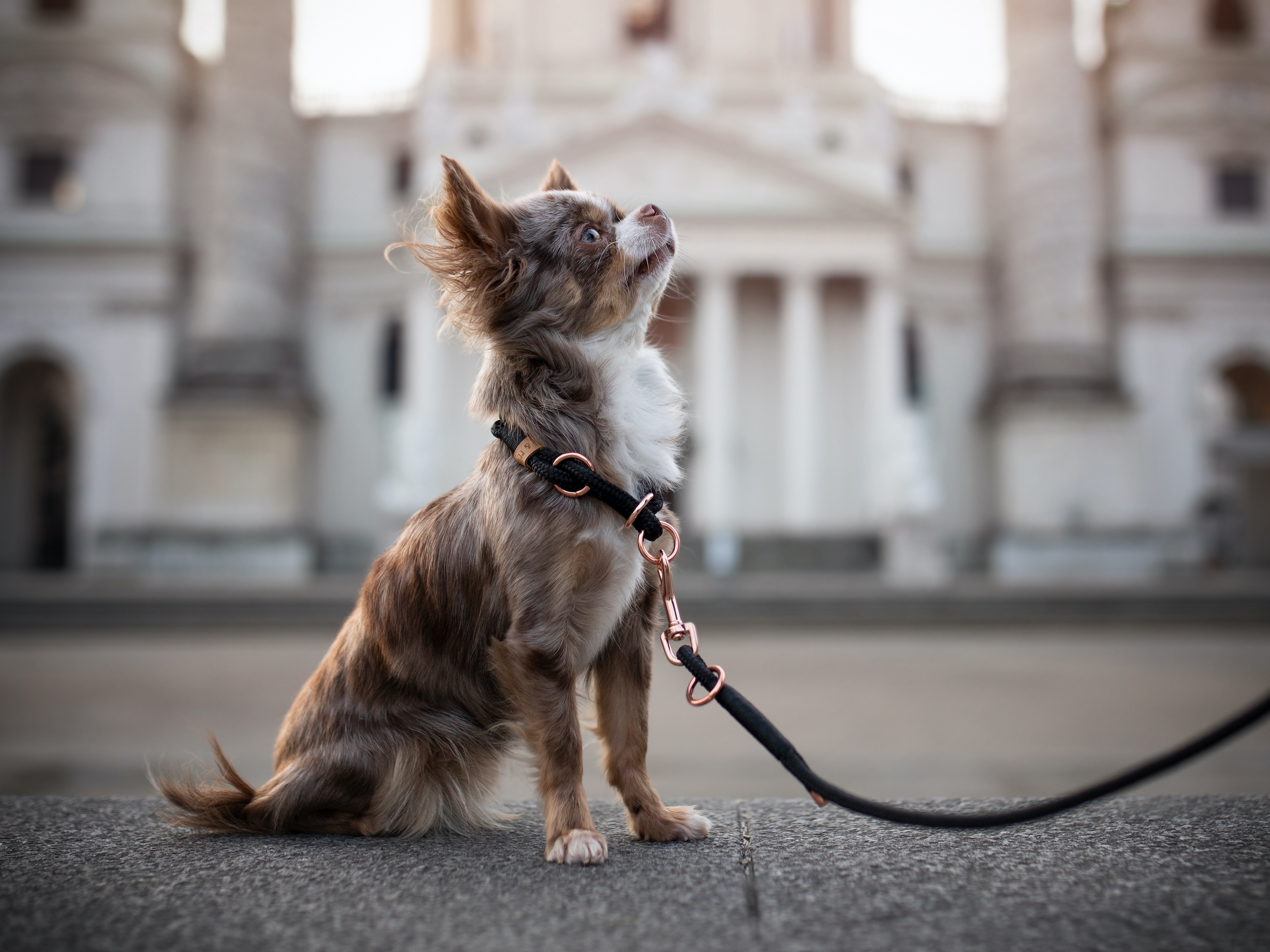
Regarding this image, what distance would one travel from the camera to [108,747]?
6.38m

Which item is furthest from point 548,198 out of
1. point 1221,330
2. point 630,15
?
point 630,15

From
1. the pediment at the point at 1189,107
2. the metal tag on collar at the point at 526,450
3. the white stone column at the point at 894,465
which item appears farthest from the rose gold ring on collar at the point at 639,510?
the pediment at the point at 1189,107

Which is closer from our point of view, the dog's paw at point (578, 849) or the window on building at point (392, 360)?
the dog's paw at point (578, 849)

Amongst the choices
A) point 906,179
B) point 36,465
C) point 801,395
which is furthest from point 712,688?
point 36,465

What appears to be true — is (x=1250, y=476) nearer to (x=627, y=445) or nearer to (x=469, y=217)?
(x=627, y=445)

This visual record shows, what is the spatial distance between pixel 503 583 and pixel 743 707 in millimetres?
569

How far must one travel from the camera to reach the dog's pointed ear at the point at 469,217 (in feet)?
6.19

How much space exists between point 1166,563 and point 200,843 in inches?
1234

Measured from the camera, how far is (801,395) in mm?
28047

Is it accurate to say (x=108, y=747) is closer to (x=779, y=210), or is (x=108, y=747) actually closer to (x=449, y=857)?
(x=449, y=857)

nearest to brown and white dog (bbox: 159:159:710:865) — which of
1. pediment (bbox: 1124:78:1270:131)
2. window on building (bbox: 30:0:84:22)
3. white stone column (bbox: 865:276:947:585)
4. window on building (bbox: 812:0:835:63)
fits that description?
white stone column (bbox: 865:276:947:585)

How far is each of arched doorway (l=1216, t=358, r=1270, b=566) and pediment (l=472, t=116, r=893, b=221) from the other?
15.8 meters

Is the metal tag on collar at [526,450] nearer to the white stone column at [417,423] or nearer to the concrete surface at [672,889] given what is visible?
the concrete surface at [672,889]

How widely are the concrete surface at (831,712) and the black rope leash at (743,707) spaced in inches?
20.1
